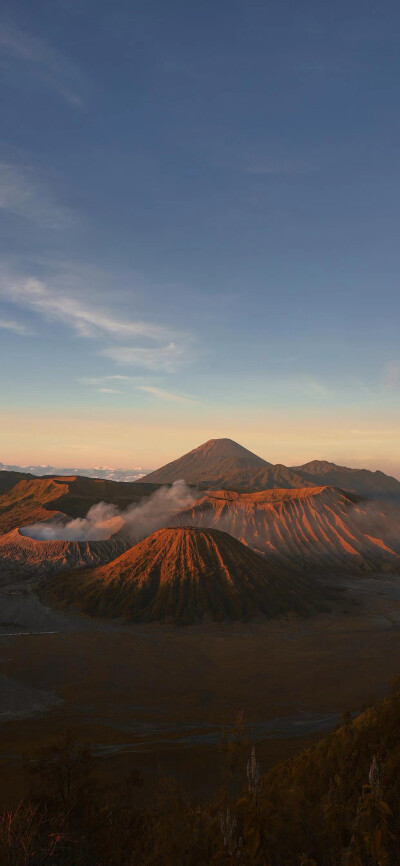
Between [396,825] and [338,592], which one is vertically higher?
[396,825]

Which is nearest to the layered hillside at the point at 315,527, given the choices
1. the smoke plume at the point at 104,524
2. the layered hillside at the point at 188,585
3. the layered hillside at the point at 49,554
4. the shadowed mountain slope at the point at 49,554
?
the smoke plume at the point at 104,524

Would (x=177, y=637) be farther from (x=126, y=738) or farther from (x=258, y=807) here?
(x=258, y=807)

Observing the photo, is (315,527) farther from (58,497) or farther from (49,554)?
(58,497)

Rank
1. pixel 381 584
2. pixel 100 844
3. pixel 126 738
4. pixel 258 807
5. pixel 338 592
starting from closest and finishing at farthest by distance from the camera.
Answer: pixel 258 807 → pixel 100 844 → pixel 126 738 → pixel 338 592 → pixel 381 584

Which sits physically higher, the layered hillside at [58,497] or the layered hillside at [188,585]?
the layered hillside at [58,497]

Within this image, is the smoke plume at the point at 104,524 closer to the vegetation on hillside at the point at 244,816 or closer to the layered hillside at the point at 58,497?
the layered hillside at the point at 58,497

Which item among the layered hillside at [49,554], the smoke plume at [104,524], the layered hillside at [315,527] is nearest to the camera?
the layered hillside at [49,554]

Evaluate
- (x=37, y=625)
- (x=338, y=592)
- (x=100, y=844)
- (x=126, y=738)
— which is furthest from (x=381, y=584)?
(x=100, y=844)

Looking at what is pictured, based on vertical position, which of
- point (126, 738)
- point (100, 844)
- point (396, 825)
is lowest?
point (126, 738)
